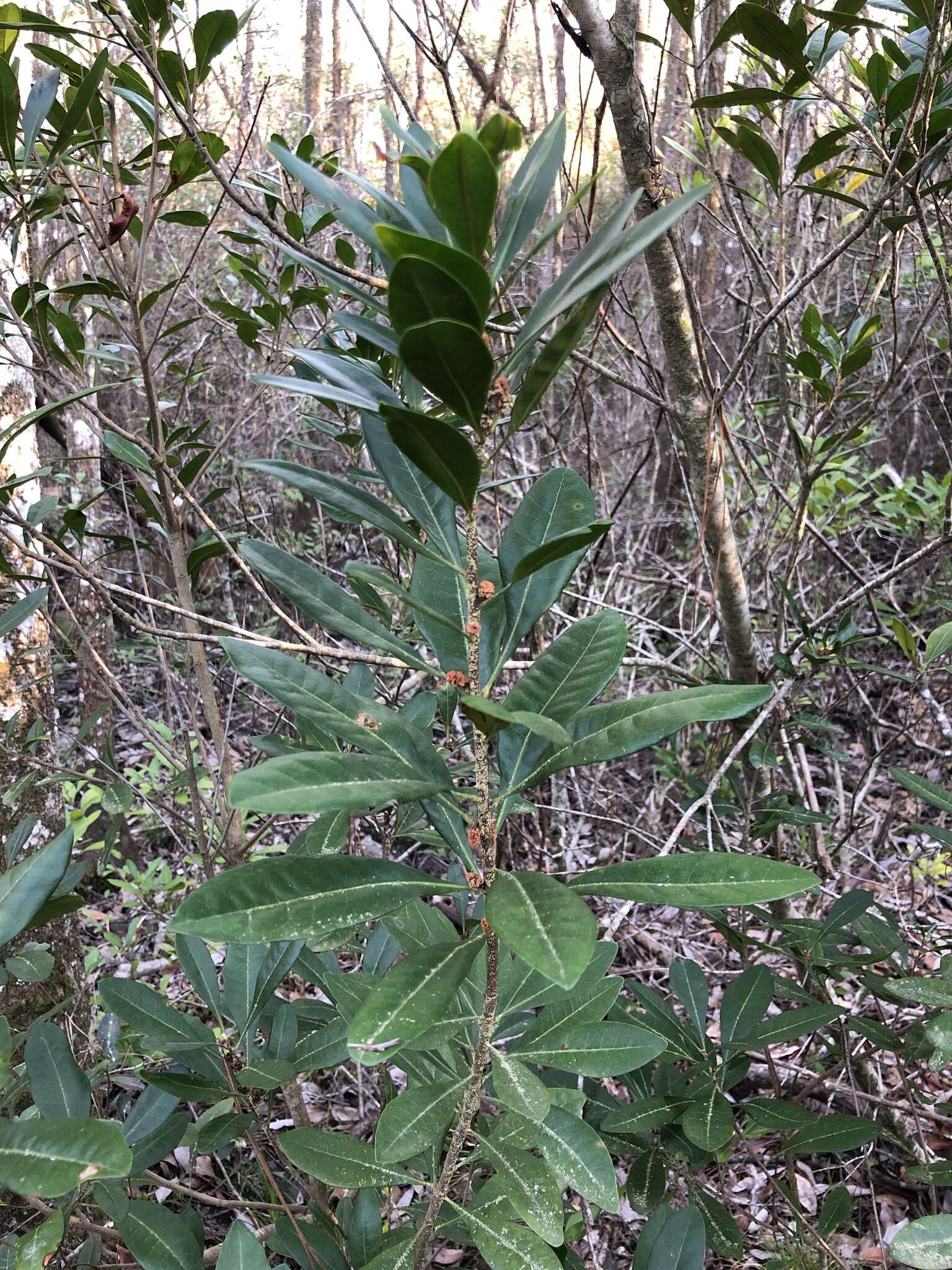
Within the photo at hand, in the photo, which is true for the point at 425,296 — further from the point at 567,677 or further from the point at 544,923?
the point at 544,923

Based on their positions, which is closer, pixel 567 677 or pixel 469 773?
pixel 567 677

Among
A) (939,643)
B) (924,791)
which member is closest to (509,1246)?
(924,791)

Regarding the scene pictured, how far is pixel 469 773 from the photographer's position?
1511 millimetres

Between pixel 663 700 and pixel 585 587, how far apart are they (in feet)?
7.97

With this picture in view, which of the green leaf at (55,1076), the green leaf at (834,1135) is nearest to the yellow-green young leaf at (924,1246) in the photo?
the green leaf at (834,1135)

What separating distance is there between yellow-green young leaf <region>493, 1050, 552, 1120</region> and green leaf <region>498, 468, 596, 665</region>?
0.45 m

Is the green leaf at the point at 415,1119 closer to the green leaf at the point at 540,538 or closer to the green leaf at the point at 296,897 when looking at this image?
the green leaf at the point at 296,897

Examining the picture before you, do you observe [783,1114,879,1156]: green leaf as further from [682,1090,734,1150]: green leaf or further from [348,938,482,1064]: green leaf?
[348,938,482,1064]: green leaf

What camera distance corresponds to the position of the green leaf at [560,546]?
2.30ft

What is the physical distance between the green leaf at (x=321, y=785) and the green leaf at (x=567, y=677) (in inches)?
6.6

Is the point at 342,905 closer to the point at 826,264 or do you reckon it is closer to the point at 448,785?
the point at 448,785

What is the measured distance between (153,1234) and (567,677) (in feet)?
3.22

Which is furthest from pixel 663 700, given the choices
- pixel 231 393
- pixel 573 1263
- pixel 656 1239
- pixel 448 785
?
pixel 231 393

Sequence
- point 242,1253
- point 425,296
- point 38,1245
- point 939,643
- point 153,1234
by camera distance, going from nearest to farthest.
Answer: point 425,296, point 38,1245, point 242,1253, point 153,1234, point 939,643
